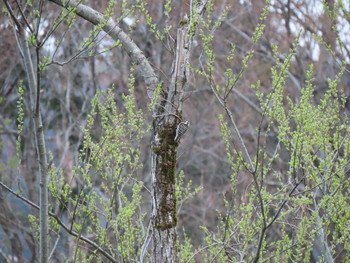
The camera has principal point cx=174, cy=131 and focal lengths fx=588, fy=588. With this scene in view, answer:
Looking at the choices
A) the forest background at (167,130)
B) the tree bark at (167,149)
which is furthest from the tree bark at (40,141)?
the tree bark at (167,149)

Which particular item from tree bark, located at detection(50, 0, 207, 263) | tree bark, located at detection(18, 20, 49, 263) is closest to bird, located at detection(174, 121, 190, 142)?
tree bark, located at detection(50, 0, 207, 263)

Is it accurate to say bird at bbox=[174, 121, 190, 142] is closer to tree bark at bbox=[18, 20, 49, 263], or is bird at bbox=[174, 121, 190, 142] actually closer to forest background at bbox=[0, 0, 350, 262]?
forest background at bbox=[0, 0, 350, 262]

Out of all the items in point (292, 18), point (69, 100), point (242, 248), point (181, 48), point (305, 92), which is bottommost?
point (242, 248)

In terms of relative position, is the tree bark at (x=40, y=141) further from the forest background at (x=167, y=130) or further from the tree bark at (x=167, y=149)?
the tree bark at (x=167, y=149)

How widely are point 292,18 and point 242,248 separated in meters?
7.69

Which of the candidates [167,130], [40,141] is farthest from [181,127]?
[40,141]

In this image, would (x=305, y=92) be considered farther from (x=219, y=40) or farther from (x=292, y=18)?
(x=219, y=40)

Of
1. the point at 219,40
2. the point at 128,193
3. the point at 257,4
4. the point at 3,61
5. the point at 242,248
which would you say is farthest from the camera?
the point at 219,40

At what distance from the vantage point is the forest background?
386 cm

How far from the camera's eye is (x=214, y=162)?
1805 centimetres

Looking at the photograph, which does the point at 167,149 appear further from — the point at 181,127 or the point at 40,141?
the point at 40,141

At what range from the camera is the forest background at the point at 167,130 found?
12.7ft

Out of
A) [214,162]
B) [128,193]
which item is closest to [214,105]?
[214,162]

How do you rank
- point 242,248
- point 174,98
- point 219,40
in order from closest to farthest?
1. point 174,98
2. point 242,248
3. point 219,40
